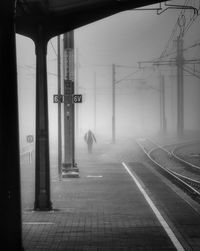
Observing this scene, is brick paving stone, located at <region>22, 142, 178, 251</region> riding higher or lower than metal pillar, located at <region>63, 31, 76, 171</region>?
lower

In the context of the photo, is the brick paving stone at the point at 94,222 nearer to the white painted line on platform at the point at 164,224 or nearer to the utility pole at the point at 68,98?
the white painted line on platform at the point at 164,224

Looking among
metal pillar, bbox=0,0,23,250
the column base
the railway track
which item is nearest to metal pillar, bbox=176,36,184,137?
the railway track

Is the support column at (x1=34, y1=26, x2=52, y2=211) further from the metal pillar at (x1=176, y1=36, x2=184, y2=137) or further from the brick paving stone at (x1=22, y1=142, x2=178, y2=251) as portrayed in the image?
the metal pillar at (x1=176, y1=36, x2=184, y2=137)

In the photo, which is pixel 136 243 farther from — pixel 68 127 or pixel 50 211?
pixel 68 127

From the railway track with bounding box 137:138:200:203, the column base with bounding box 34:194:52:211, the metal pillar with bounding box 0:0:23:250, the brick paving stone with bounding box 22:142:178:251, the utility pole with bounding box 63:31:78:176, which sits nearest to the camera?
the metal pillar with bounding box 0:0:23:250

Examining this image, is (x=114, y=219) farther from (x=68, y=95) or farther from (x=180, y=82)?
(x=180, y=82)

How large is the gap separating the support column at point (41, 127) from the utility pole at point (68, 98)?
6.07 meters

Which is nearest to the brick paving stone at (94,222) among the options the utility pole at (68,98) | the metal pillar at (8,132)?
the metal pillar at (8,132)

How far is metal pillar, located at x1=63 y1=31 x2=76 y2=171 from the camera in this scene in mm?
17156

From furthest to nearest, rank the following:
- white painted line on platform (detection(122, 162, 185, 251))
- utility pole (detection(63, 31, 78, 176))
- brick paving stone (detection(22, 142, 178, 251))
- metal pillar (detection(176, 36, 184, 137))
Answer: metal pillar (detection(176, 36, 184, 137)), utility pole (detection(63, 31, 78, 176)), brick paving stone (detection(22, 142, 178, 251)), white painted line on platform (detection(122, 162, 185, 251))

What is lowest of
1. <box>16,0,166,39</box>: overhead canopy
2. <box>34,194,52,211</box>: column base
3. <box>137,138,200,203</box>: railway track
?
<box>137,138,200,203</box>: railway track

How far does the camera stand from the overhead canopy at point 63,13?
1034cm

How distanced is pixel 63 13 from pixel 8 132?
16.6ft

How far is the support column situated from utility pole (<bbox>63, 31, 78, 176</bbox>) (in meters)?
6.07
